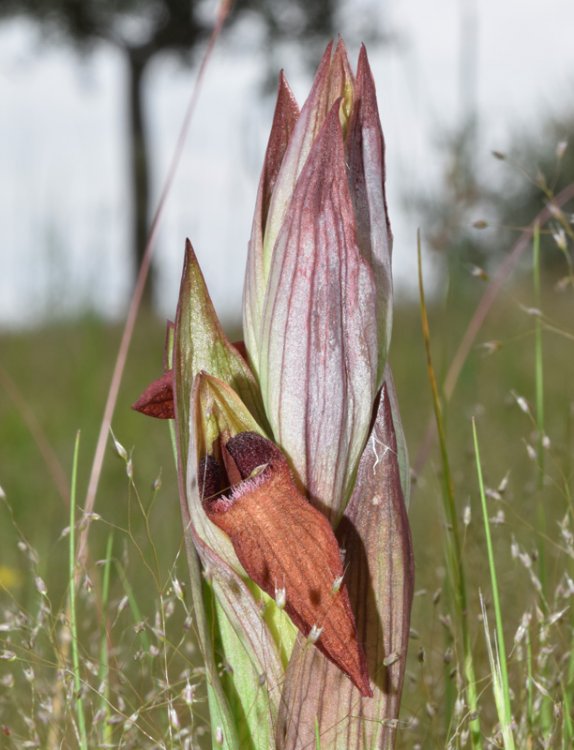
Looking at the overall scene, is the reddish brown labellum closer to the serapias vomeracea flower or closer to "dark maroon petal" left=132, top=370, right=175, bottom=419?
the serapias vomeracea flower

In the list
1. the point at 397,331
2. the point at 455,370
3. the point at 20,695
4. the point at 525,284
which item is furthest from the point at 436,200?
the point at 525,284

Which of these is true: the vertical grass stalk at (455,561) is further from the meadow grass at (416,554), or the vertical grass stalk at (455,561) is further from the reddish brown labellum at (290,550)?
the reddish brown labellum at (290,550)

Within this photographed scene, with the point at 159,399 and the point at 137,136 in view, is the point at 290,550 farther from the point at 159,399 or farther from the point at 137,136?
the point at 137,136

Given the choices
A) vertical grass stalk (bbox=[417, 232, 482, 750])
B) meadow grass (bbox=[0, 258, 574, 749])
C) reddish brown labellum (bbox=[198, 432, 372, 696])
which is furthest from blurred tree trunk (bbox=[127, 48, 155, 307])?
reddish brown labellum (bbox=[198, 432, 372, 696])

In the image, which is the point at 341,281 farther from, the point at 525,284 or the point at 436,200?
the point at 525,284

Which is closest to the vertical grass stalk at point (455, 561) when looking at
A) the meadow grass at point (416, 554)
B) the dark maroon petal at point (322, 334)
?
the meadow grass at point (416, 554)

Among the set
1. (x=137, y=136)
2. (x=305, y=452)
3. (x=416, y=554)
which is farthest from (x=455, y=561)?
(x=137, y=136)
